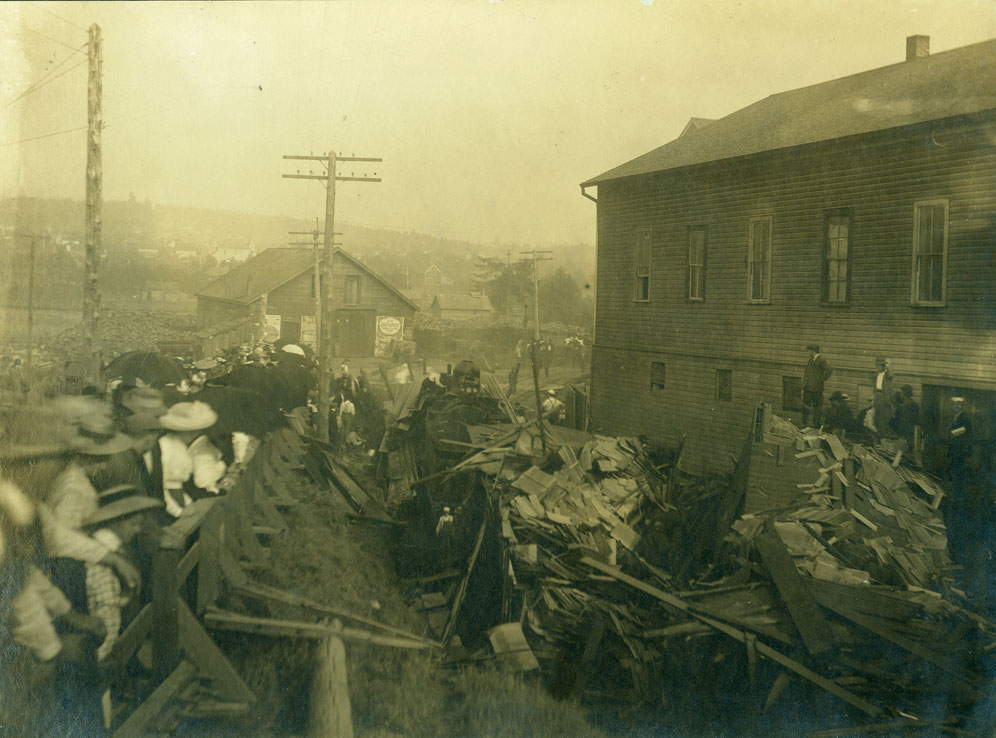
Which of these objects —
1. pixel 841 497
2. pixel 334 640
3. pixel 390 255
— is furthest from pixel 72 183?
pixel 841 497

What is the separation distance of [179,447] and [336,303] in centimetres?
163

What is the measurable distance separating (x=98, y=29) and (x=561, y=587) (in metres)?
4.72

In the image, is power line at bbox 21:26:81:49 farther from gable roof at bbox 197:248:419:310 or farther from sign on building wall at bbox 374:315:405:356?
sign on building wall at bbox 374:315:405:356

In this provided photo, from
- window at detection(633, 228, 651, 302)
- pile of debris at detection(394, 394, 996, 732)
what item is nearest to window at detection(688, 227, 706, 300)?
window at detection(633, 228, 651, 302)

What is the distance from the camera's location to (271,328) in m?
5.11

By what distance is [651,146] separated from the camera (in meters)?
5.04

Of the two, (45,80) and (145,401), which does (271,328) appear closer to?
(145,401)

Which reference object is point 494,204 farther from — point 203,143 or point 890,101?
point 890,101

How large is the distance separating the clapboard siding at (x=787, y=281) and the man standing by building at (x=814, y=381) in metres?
0.09

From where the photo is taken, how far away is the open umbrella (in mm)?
4098

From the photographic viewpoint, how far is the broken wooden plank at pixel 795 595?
395cm

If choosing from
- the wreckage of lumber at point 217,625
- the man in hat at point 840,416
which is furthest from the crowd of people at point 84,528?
the man in hat at point 840,416

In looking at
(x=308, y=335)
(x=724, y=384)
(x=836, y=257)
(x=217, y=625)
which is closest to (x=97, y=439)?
(x=217, y=625)

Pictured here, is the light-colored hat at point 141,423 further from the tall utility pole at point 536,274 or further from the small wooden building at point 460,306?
the tall utility pole at point 536,274
